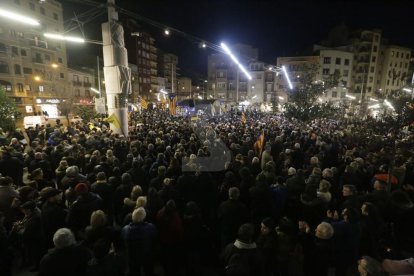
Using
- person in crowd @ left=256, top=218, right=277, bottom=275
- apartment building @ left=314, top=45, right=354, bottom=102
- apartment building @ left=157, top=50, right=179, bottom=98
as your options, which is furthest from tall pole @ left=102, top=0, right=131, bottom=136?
apartment building @ left=157, top=50, right=179, bottom=98

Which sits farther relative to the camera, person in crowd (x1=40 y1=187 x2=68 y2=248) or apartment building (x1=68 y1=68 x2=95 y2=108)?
apartment building (x1=68 y1=68 x2=95 y2=108)

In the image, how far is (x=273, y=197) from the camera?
5.13m

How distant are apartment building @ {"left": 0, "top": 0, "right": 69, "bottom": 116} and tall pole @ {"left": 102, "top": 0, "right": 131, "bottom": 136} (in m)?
22.6

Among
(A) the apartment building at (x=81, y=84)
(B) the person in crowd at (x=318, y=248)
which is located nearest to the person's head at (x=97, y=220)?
(B) the person in crowd at (x=318, y=248)

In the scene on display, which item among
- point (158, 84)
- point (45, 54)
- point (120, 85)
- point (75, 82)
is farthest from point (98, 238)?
point (158, 84)

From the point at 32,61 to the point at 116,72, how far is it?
29.5 m

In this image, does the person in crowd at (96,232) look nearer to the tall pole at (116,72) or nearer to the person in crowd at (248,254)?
the person in crowd at (248,254)

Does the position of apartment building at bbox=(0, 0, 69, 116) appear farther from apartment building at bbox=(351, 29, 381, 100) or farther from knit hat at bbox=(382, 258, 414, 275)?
apartment building at bbox=(351, 29, 381, 100)

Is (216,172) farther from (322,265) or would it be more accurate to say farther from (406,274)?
(406,274)

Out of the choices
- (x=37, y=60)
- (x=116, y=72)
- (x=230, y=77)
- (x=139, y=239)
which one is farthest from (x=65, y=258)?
(x=230, y=77)

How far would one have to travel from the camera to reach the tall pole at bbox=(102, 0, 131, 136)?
1416cm

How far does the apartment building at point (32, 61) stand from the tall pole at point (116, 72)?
74.1 feet

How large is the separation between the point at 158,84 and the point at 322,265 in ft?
241

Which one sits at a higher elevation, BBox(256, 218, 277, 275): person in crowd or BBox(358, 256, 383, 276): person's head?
BBox(358, 256, 383, 276): person's head
